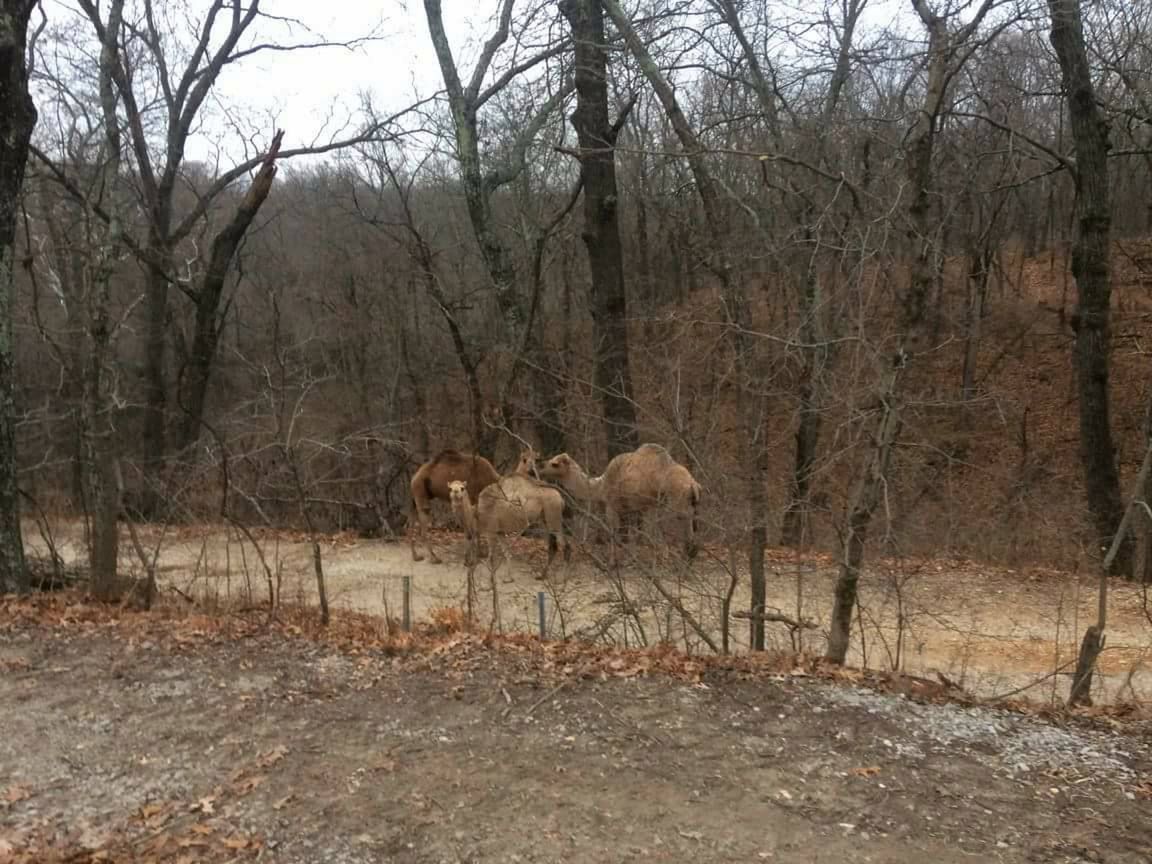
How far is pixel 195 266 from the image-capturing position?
25.6 meters

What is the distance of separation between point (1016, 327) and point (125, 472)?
25.1 m

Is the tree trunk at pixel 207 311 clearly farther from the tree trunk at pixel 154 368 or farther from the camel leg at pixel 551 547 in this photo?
the camel leg at pixel 551 547

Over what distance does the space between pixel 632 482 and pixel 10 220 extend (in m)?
6.83

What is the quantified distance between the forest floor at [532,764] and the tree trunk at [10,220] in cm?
216

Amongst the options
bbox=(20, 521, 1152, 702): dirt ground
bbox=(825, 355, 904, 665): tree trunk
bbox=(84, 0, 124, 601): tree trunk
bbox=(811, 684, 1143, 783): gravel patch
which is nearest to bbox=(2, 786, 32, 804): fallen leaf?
bbox=(20, 521, 1152, 702): dirt ground

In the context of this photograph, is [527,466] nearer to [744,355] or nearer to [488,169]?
[744,355]

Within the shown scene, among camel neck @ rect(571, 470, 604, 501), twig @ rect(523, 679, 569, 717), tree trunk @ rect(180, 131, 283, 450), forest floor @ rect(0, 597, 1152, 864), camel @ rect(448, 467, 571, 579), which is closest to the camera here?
forest floor @ rect(0, 597, 1152, 864)

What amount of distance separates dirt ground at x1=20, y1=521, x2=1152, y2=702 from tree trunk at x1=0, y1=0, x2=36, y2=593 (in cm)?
132

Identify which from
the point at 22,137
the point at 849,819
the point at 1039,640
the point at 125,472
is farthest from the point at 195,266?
the point at 849,819

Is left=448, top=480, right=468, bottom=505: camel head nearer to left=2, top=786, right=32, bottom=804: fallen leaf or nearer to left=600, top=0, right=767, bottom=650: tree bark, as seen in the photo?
left=600, top=0, right=767, bottom=650: tree bark

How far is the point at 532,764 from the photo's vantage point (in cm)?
497

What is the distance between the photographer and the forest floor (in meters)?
4.19

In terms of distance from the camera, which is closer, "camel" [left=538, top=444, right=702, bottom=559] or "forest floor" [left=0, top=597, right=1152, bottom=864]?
"forest floor" [left=0, top=597, right=1152, bottom=864]

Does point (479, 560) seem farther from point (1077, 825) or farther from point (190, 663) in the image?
point (1077, 825)
